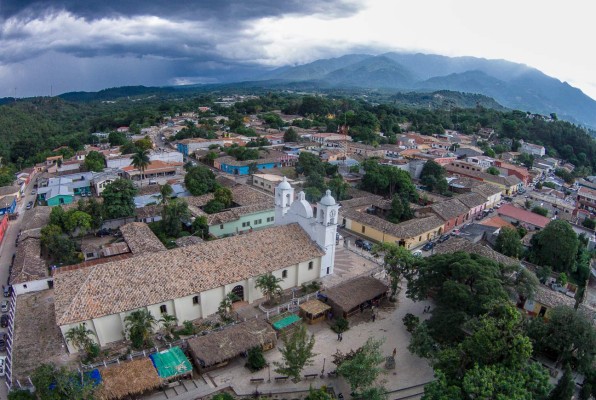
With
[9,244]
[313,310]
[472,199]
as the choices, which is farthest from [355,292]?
[9,244]

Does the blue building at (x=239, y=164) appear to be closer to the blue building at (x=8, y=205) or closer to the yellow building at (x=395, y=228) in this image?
the yellow building at (x=395, y=228)

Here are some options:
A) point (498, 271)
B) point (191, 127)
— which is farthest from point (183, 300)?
point (191, 127)

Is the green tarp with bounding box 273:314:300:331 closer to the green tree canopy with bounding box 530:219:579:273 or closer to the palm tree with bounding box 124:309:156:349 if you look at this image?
the palm tree with bounding box 124:309:156:349

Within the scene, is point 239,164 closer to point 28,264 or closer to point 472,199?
point 472,199

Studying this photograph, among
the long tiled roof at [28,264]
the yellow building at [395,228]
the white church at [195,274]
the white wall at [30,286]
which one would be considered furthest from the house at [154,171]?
the white church at [195,274]

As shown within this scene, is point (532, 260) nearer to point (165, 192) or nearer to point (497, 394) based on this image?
point (497, 394)

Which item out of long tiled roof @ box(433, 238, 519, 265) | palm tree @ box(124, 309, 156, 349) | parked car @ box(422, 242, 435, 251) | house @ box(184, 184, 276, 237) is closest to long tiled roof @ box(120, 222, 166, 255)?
house @ box(184, 184, 276, 237)

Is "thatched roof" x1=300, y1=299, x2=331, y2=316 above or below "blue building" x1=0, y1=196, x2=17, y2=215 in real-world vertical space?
below
